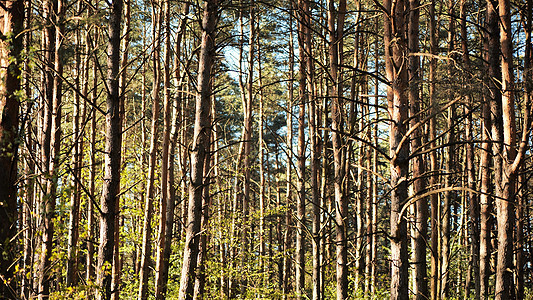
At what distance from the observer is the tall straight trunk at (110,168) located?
4.99 m

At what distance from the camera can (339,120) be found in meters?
6.81

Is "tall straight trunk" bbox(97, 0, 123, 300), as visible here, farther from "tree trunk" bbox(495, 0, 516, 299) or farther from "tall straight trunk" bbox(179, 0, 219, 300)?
"tree trunk" bbox(495, 0, 516, 299)

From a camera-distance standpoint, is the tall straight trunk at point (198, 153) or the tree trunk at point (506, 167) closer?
the tall straight trunk at point (198, 153)

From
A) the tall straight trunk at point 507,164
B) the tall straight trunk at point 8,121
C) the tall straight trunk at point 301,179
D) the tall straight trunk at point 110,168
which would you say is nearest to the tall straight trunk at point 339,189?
the tall straight trunk at point 301,179

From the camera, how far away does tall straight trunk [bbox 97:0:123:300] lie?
4.99 m

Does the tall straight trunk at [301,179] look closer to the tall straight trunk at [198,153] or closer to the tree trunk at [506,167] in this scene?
Result: the tall straight trunk at [198,153]

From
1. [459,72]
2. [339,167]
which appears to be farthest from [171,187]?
[459,72]

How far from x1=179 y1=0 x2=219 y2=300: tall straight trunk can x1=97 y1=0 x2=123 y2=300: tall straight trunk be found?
104 centimetres

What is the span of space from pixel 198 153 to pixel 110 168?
3.85 ft

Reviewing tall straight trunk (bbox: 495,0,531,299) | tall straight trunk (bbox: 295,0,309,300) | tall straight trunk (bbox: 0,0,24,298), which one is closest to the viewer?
tall straight trunk (bbox: 0,0,24,298)

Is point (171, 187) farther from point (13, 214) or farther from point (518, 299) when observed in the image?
point (518, 299)

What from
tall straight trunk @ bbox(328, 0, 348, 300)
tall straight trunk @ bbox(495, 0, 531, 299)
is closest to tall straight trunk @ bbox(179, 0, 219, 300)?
tall straight trunk @ bbox(328, 0, 348, 300)

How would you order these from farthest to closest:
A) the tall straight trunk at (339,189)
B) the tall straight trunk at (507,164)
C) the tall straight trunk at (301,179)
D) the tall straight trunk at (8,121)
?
the tall straight trunk at (301,179)
the tall straight trunk at (507,164)
the tall straight trunk at (339,189)
the tall straight trunk at (8,121)

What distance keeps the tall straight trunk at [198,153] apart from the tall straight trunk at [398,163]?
2.40 metres
